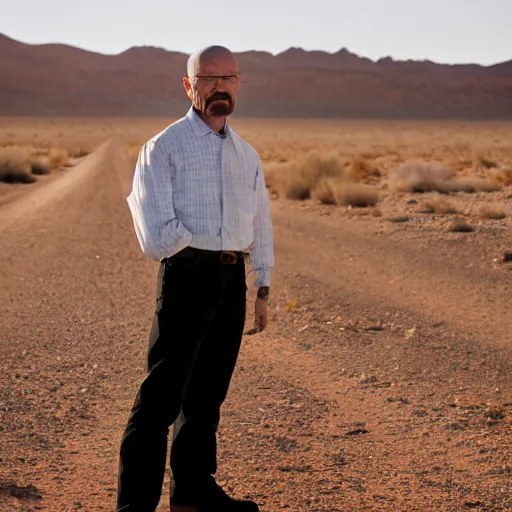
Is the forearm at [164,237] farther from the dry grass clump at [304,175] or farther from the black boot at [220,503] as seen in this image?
the dry grass clump at [304,175]

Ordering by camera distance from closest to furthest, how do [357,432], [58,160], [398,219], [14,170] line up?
1. [357,432]
2. [398,219]
3. [14,170]
4. [58,160]

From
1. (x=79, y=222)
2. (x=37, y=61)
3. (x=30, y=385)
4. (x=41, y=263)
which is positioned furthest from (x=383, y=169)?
(x=37, y=61)

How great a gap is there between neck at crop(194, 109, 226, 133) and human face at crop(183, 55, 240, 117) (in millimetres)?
27

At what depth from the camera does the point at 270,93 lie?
15638 cm

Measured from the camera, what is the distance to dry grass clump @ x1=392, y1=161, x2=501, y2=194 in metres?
20.7

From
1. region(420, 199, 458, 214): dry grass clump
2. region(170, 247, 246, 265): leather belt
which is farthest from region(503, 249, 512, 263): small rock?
region(170, 247, 246, 265): leather belt

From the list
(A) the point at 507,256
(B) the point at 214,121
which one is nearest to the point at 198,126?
(B) the point at 214,121

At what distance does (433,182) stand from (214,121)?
58.5 feet

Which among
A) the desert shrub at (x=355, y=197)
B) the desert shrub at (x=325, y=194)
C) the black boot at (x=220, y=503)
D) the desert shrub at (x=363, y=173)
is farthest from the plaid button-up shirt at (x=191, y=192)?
the desert shrub at (x=363, y=173)

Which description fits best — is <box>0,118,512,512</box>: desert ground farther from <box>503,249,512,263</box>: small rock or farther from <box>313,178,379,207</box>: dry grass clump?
<box>313,178,379,207</box>: dry grass clump

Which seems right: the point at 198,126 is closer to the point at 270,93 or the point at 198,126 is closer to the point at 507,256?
the point at 507,256

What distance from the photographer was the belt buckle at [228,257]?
355 cm

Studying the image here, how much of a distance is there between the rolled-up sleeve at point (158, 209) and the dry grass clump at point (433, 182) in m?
17.7

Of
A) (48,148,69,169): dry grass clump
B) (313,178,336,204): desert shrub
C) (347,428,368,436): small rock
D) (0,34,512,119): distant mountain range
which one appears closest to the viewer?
(347,428,368,436): small rock
